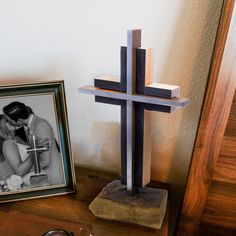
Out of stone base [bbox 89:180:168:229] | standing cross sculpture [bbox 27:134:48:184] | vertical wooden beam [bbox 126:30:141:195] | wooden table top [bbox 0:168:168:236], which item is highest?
vertical wooden beam [bbox 126:30:141:195]

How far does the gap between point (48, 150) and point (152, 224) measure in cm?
32

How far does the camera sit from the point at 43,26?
31.6 inches

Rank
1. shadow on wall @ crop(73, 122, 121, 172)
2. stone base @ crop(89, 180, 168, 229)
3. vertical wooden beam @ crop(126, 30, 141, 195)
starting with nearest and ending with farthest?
vertical wooden beam @ crop(126, 30, 141, 195), stone base @ crop(89, 180, 168, 229), shadow on wall @ crop(73, 122, 121, 172)

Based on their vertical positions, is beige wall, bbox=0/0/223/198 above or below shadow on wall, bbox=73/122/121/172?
above

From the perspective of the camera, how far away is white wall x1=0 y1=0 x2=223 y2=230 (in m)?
0.72

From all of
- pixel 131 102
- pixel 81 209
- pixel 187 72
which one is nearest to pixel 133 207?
pixel 81 209

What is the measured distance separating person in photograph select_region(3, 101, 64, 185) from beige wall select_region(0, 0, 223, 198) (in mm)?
156

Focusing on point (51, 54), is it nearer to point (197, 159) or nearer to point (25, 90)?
point (25, 90)

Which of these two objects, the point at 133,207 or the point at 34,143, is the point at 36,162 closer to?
the point at 34,143

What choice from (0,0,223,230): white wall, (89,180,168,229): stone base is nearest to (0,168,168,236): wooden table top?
(89,180,168,229): stone base

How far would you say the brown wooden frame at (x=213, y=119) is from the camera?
58 cm

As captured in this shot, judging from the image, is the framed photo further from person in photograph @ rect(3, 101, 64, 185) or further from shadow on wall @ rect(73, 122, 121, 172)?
shadow on wall @ rect(73, 122, 121, 172)

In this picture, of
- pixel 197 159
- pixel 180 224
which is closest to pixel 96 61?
pixel 197 159

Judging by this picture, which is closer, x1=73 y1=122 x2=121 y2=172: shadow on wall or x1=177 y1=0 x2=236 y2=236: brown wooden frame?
x1=177 y1=0 x2=236 y2=236: brown wooden frame
